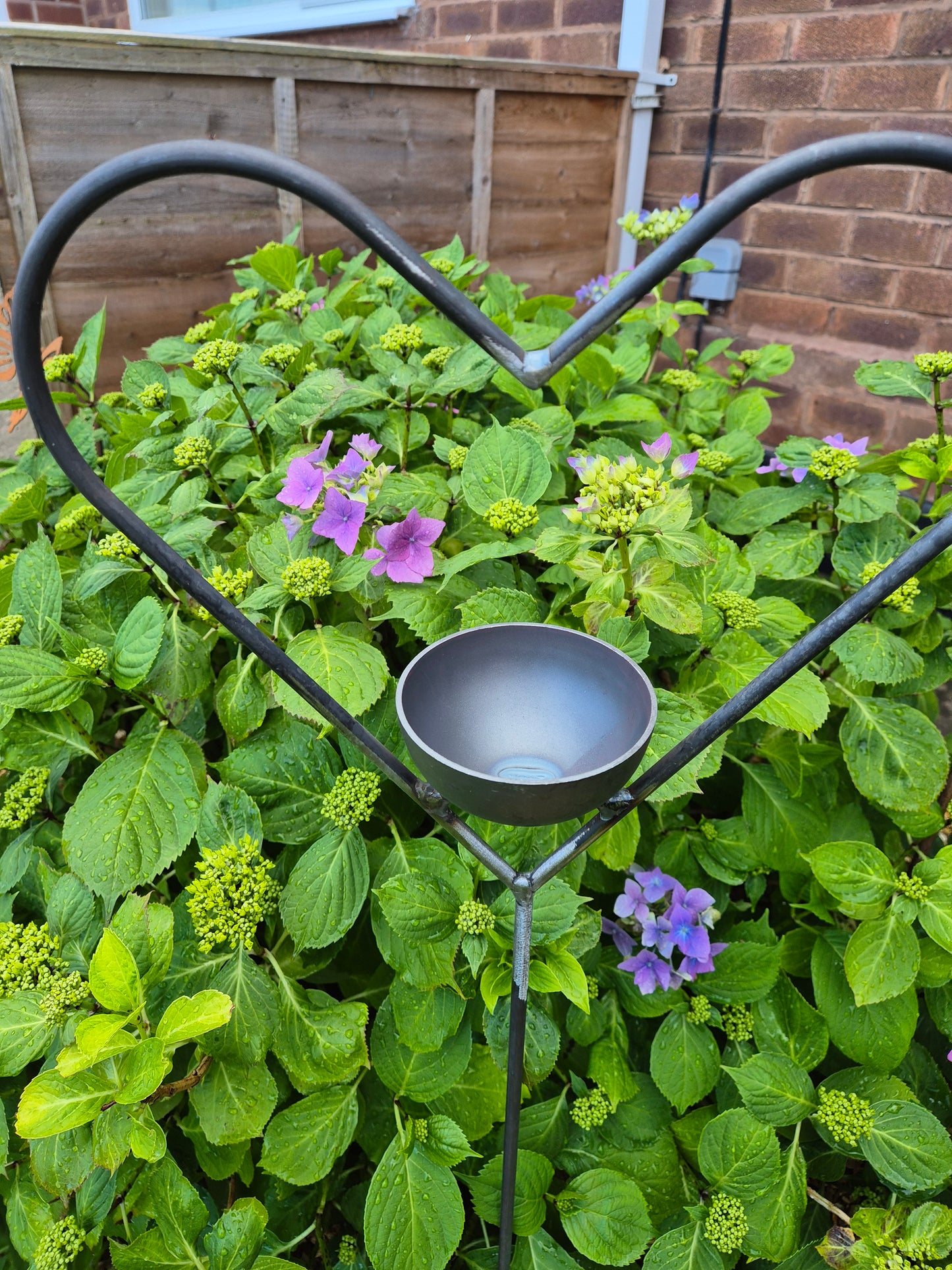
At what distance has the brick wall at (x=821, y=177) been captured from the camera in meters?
2.23

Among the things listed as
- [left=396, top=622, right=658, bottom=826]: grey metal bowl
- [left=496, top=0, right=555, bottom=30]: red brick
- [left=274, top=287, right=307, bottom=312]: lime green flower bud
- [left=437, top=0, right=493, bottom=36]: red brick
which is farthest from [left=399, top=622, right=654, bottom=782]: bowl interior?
[left=437, top=0, right=493, bottom=36]: red brick

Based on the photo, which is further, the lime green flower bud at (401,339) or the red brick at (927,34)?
the red brick at (927,34)

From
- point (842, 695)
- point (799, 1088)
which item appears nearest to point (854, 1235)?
point (799, 1088)

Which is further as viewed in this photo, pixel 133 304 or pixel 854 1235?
pixel 133 304

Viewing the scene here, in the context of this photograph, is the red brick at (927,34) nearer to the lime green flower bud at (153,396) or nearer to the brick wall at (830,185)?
the brick wall at (830,185)

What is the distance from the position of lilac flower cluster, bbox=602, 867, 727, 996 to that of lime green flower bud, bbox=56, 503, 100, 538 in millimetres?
819

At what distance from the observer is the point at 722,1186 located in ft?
3.04


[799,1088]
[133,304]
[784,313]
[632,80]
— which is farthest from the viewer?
[632,80]

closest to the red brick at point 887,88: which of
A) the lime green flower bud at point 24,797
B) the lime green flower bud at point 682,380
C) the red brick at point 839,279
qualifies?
the red brick at point 839,279

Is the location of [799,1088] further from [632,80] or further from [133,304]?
[632,80]

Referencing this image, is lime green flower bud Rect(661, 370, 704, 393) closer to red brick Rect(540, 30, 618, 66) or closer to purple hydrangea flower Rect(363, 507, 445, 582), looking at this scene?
purple hydrangea flower Rect(363, 507, 445, 582)

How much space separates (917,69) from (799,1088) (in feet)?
7.92

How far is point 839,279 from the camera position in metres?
2.51

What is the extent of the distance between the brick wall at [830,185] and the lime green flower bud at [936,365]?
4.84ft
